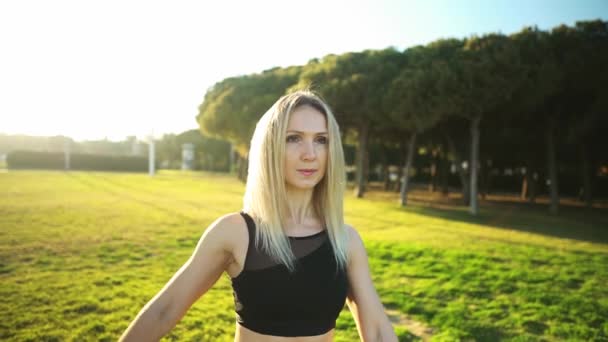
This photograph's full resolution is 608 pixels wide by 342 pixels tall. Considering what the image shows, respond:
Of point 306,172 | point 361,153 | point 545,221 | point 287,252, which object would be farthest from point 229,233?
point 361,153

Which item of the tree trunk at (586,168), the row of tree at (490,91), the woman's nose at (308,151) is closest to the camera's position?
the woman's nose at (308,151)

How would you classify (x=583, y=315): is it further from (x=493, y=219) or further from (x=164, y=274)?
(x=493, y=219)

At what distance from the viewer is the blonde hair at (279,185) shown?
1.99 meters

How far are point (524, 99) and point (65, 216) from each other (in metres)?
19.9

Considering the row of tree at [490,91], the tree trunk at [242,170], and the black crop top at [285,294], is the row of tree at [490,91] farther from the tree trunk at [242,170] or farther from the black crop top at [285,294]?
the tree trunk at [242,170]

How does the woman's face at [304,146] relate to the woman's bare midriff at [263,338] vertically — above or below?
above

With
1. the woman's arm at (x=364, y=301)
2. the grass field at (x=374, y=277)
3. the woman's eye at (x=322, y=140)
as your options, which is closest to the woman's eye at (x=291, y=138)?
the woman's eye at (x=322, y=140)

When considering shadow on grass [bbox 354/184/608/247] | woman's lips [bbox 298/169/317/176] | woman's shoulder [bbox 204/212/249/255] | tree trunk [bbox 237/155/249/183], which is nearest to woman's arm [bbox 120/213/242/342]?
woman's shoulder [bbox 204/212/249/255]

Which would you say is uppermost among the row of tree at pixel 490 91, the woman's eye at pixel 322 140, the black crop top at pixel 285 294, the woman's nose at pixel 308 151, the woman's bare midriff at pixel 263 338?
the row of tree at pixel 490 91

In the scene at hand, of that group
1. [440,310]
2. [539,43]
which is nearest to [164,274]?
[440,310]

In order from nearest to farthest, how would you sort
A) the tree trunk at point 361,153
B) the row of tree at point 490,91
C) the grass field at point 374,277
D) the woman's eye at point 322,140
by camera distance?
the woman's eye at point 322,140 < the grass field at point 374,277 < the row of tree at point 490,91 < the tree trunk at point 361,153

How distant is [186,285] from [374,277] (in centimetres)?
614

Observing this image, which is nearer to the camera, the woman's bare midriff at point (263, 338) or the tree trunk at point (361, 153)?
the woman's bare midriff at point (263, 338)

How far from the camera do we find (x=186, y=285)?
189 cm
